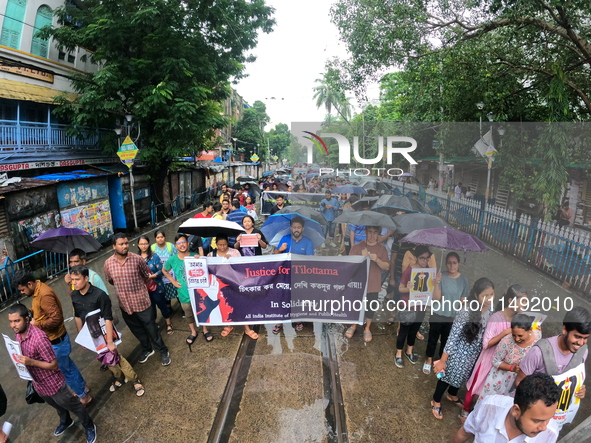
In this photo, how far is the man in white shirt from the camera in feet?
6.32

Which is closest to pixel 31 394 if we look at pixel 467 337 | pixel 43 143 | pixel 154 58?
pixel 467 337

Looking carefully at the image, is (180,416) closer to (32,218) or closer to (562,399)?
(562,399)

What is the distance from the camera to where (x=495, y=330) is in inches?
127

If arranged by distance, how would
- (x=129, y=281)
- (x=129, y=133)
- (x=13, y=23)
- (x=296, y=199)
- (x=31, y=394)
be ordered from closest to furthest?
(x=31, y=394) → (x=129, y=281) → (x=13, y=23) → (x=296, y=199) → (x=129, y=133)

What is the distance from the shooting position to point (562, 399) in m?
2.60

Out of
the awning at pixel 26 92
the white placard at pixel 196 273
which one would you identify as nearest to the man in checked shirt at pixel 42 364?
the white placard at pixel 196 273

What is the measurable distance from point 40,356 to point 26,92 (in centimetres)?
1087

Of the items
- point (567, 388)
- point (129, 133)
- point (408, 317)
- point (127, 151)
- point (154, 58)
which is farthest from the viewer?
point (129, 133)

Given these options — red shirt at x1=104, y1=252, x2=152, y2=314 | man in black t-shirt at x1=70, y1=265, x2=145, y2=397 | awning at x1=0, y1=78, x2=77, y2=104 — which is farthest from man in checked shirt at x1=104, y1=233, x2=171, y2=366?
awning at x1=0, y1=78, x2=77, y2=104

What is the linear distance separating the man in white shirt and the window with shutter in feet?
47.8

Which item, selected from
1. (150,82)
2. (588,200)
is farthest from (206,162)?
(588,200)

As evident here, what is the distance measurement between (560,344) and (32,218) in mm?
10406

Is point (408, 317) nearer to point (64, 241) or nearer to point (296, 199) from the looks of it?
point (64, 241)

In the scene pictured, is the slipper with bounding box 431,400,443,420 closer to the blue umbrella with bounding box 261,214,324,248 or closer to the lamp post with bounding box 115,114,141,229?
the blue umbrella with bounding box 261,214,324,248
